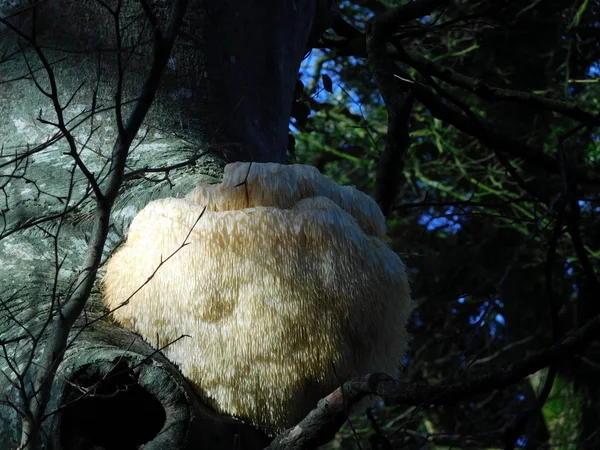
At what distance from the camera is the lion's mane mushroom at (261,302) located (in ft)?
6.68

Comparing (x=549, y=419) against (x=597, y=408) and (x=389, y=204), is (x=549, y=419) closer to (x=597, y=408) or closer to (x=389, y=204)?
(x=597, y=408)

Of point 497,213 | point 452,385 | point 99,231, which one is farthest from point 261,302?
point 497,213

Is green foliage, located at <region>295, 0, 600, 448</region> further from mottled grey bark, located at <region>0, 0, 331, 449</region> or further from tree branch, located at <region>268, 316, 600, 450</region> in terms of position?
tree branch, located at <region>268, 316, 600, 450</region>

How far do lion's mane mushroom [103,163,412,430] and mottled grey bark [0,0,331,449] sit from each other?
0.08m

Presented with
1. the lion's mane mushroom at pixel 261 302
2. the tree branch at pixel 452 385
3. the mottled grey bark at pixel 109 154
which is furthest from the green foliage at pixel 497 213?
the tree branch at pixel 452 385

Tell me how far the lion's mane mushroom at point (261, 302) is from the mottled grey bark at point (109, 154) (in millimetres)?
83

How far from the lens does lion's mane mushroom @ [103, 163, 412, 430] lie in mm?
2037

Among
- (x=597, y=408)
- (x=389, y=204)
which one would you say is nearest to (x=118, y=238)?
(x=389, y=204)

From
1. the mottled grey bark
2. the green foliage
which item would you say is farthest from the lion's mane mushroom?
the green foliage

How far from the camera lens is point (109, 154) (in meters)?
2.48

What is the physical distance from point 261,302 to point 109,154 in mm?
789

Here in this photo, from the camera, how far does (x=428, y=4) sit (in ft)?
10.3

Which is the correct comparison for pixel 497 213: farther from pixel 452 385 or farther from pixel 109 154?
pixel 452 385

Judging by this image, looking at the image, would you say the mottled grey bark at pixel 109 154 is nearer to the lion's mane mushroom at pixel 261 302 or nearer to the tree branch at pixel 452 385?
the lion's mane mushroom at pixel 261 302
